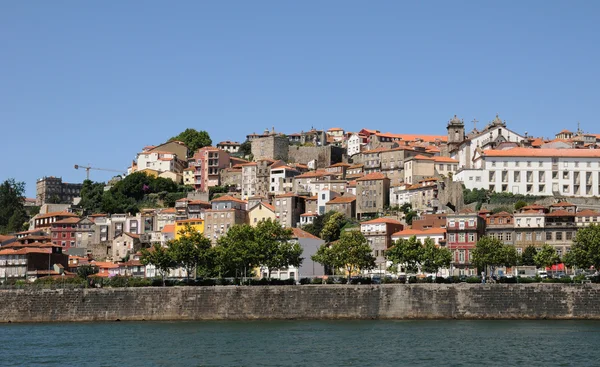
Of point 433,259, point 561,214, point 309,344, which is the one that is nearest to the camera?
point 309,344

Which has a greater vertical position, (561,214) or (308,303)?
(561,214)

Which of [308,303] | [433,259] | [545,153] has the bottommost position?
[308,303]

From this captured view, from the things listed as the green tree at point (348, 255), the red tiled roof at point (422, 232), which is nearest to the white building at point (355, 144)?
the red tiled roof at point (422, 232)

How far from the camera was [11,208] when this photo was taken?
474 feet

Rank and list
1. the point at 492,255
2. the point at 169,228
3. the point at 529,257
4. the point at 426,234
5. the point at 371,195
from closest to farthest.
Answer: the point at 492,255 → the point at 529,257 → the point at 426,234 → the point at 371,195 → the point at 169,228

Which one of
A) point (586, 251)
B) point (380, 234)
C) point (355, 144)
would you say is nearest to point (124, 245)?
point (380, 234)

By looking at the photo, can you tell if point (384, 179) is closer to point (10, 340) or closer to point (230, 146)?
point (230, 146)

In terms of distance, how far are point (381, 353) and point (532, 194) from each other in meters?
61.4

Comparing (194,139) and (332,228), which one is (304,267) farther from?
(194,139)

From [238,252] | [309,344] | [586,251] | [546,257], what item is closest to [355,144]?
[546,257]

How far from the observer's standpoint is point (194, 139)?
163750 mm

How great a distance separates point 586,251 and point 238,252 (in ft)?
90.2

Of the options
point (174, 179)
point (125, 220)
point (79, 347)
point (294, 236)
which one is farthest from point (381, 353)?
point (174, 179)

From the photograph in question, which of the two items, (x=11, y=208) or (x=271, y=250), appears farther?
(x=11, y=208)
